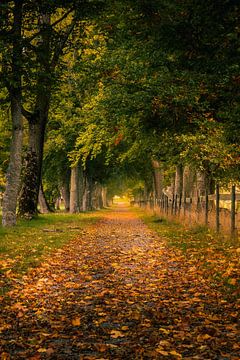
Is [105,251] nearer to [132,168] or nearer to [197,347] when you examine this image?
[197,347]

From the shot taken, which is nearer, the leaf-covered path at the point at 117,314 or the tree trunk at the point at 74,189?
the leaf-covered path at the point at 117,314

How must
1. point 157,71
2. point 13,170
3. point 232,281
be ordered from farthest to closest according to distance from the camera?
point 13,170, point 157,71, point 232,281

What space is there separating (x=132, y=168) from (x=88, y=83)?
29.4m

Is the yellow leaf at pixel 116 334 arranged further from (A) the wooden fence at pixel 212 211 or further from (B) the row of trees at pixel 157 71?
(A) the wooden fence at pixel 212 211

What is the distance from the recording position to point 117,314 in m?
6.54

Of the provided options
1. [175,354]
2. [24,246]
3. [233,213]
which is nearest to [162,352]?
[175,354]

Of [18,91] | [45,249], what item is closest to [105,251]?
[45,249]

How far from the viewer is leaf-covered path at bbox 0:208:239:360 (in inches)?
199

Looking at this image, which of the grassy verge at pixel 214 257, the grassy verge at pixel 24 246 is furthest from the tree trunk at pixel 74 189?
the grassy verge at pixel 214 257

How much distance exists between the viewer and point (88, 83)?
16.6 meters

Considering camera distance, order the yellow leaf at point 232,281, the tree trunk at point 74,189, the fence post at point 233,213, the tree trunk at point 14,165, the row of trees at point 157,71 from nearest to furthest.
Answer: the yellow leaf at point 232,281 < the row of trees at point 157,71 < the fence post at point 233,213 < the tree trunk at point 14,165 < the tree trunk at point 74,189

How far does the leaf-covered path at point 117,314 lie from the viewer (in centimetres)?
505

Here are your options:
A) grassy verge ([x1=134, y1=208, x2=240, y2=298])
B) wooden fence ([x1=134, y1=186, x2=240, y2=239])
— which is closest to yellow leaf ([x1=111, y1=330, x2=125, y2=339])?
grassy verge ([x1=134, y1=208, x2=240, y2=298])

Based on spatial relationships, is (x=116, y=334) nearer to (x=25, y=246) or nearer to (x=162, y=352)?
(x=162, y=352)
